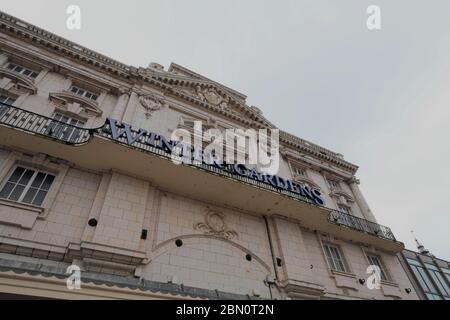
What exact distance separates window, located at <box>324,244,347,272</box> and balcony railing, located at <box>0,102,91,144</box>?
41.2 ft

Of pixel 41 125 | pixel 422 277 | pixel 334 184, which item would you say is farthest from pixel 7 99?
pixel 422 277

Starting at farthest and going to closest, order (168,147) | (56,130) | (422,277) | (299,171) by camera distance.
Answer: (299,171), (422,277), (168,147), (56,130)

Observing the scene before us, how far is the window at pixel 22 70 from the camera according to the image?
37.9ft

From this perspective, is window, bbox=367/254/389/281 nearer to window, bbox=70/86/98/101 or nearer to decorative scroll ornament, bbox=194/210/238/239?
decorative scroll ornament, bbox=194/210/238/239

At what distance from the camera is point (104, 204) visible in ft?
27.2

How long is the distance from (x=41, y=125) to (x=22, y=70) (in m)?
4.82

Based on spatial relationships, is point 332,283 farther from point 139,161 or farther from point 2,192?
point 2,192

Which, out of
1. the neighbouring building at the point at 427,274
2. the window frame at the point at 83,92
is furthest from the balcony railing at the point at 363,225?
the window frame at the point at 83,92

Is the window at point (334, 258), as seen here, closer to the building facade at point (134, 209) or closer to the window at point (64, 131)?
the building facade at point (134, 209)

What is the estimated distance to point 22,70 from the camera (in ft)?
38.8

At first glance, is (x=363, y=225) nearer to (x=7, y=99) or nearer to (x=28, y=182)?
(x=28, y=182)

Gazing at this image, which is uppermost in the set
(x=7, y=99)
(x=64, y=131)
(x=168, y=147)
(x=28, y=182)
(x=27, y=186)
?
(x=7, y=99)
